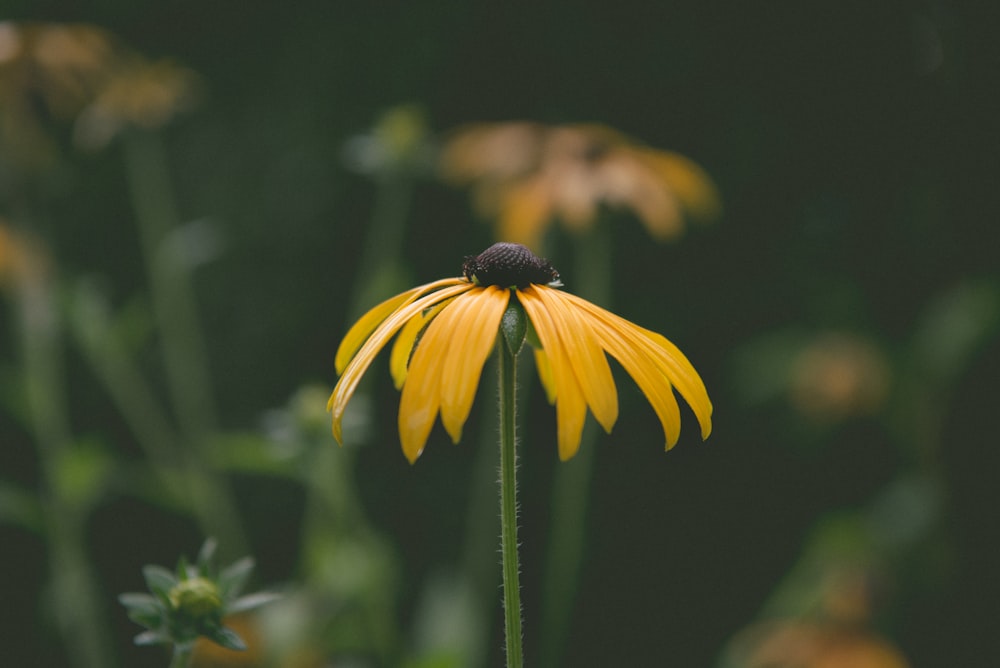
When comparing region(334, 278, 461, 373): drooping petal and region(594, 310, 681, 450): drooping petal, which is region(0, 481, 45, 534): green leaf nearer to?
region(334, 278, 461, 373): drooping petal

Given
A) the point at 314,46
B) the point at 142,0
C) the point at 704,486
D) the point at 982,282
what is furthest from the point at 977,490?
the point at 142,0

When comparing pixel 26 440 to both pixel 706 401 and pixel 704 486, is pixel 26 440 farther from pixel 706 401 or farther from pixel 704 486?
pixel 706 401

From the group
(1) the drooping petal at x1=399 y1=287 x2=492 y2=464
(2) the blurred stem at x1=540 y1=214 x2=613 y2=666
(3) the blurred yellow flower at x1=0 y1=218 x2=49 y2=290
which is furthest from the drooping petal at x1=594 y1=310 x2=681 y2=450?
(3) the blurred yellow flower at x1=0 y1=218 x2=49 y2=290

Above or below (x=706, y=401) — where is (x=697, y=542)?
below

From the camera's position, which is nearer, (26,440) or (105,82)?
(105,82)

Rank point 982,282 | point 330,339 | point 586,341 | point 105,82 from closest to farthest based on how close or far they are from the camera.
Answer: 1. point 586,341
2. point 105,82
3. point 982,282
4. point 330,339

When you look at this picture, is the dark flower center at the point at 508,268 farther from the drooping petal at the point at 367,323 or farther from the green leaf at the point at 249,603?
the green leaf at the point at 249,603
